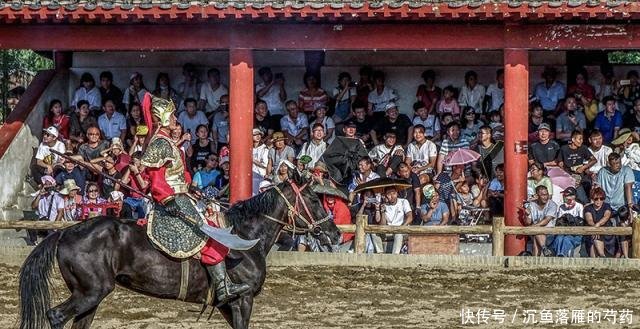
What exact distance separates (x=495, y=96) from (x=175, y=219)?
10.8m

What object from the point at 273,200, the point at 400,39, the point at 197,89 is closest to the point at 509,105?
the point at 400,39

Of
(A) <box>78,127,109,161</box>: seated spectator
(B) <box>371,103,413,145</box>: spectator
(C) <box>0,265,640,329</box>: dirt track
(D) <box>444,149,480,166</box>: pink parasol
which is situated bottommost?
(C) <box>0,265,640,329</box>: dirt track

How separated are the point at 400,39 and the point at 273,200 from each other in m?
8.09

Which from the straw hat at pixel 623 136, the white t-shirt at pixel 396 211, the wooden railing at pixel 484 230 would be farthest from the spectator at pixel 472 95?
the wooden railing at pixel 484 230

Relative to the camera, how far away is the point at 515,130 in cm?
1977

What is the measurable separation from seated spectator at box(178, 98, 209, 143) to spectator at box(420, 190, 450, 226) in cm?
400

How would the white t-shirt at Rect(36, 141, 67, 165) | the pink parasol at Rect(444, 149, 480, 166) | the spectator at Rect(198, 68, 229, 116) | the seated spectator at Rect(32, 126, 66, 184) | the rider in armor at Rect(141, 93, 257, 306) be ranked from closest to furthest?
1. the rider in armor at Rect(141, 93, 257, 306)
2. the pink parasol at Rect(444, 149, 480, 166)
3. the seated spectator at Rect(32, 126, 66, 184)
4. the white t-shirt at Rect(36, 141, 67, 165)
5. the spectator at Rect(198, 68, 229, 116)

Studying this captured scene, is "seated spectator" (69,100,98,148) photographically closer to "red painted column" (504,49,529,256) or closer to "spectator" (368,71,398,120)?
"spectator" (368,71,398,120)

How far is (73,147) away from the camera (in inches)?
816

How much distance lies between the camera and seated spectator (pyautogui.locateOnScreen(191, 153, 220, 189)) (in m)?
20.1

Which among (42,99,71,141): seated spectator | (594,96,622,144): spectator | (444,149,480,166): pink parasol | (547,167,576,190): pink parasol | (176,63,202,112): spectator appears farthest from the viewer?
(176,63,202,112): spectator

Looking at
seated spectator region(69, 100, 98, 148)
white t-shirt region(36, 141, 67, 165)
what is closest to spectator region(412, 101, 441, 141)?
seated spectator region(69, 100, 98, 148)

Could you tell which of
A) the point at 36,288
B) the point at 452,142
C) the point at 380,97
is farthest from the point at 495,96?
the point at 36,288

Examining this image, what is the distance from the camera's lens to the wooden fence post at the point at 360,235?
18266 millimetres
